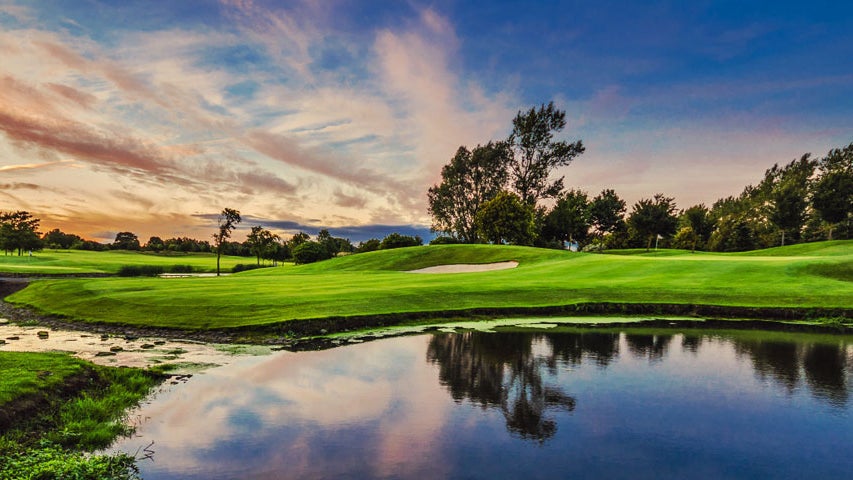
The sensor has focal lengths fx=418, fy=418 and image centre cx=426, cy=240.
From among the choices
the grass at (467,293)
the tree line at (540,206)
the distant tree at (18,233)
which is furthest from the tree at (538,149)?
the distant tree at (18,233)

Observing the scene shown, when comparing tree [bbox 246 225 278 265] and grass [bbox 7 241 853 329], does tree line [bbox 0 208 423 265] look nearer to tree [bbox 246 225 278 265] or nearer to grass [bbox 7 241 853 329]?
tree [bbox 246 225 278 265]

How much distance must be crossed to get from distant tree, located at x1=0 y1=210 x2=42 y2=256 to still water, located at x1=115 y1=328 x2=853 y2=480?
102981 mm

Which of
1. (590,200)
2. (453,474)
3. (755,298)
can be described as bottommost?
(453,474)

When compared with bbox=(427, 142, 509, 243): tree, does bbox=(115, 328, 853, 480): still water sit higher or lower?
lower

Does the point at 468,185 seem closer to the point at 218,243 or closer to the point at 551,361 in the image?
the point at 218,243

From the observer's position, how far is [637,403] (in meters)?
11.3

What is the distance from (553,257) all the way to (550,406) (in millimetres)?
41861

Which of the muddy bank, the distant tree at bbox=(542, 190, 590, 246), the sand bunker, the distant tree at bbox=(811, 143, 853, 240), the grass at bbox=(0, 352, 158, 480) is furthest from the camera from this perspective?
the distant tree at bbox=(542, 190, 590, 246)

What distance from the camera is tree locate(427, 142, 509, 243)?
287ft

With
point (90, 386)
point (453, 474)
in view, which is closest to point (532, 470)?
point (453, 474)

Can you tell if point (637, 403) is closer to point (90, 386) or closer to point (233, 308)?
point (90, 386)

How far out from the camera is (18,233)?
85375mm

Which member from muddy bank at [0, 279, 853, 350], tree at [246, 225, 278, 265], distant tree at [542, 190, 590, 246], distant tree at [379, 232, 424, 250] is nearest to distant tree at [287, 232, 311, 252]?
tree at [246, 225, 278, 265]

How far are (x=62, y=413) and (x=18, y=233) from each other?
106075mm
